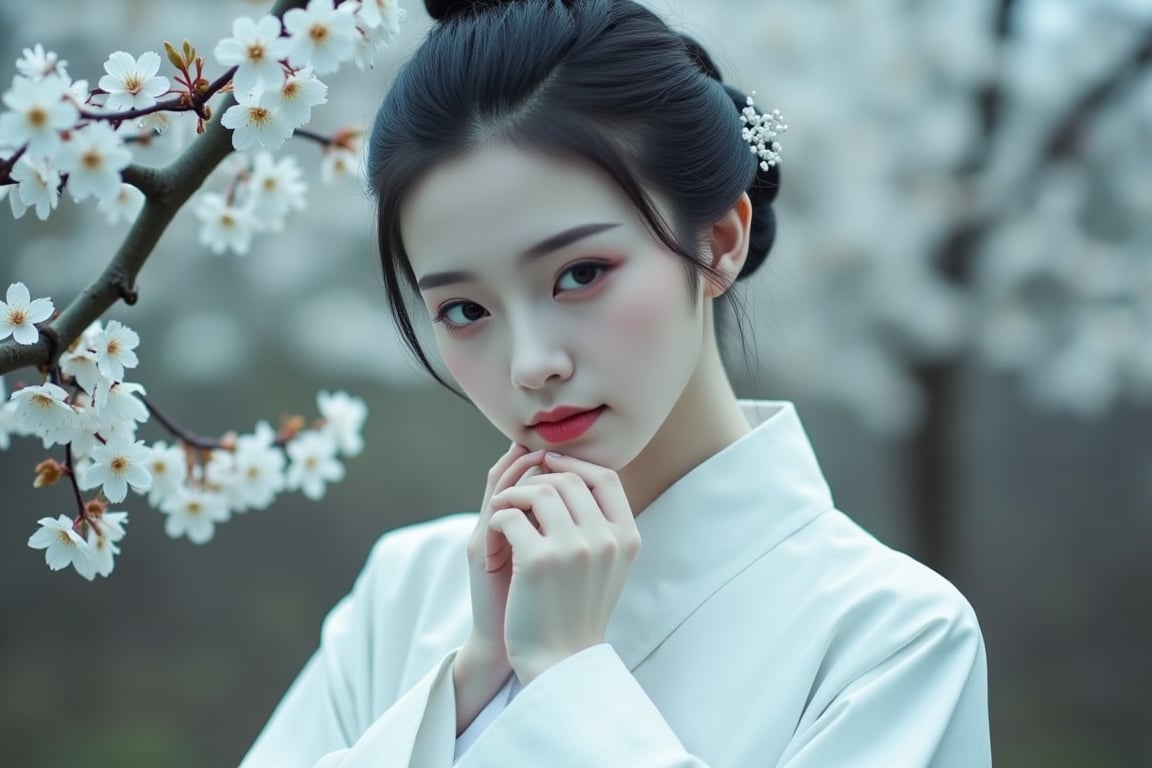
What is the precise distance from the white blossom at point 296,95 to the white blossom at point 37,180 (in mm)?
183

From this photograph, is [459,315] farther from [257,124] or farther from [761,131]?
[761,131]

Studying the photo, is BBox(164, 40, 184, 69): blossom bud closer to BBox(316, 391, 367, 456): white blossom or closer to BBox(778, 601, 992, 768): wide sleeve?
BBox(316, 391, 367, 456): white blossom

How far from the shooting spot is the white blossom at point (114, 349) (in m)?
1.00

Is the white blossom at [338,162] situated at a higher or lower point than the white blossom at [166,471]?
higher

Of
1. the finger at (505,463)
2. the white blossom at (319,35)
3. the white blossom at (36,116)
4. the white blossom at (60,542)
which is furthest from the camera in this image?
the finger at (505,463)

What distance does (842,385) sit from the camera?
12.2 ft

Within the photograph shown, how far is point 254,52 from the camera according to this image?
915 millimetres

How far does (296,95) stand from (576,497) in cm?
46

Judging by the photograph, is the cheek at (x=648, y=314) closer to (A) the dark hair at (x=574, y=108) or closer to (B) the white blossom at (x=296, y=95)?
(A) the dark hair at (x=574, y=108)

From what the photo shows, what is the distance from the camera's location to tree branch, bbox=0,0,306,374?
3.36 ft

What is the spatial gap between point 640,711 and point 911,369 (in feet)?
8.18

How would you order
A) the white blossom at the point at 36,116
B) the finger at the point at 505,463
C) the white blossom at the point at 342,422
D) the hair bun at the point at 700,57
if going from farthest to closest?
the white blossom at the point at 342,422, the hair bun at the point at 700,57, the finger at the point at 505,463, the white blossom at the point at 36,116

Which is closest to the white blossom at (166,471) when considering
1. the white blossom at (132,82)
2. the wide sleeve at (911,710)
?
the white blossom at (132,82)

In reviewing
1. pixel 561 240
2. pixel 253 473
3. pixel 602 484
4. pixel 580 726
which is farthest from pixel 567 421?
pixel 253 473
